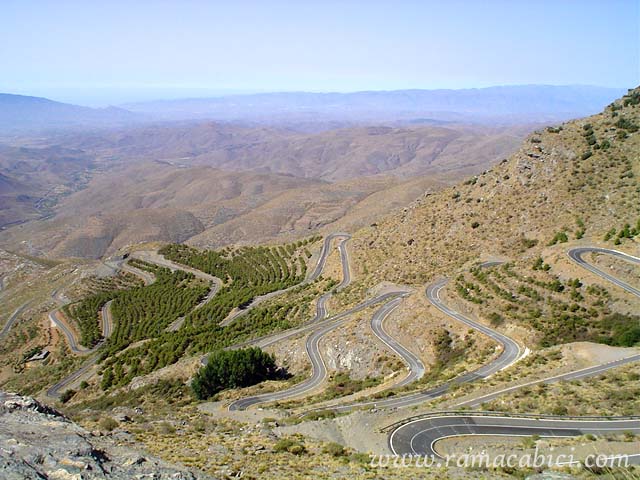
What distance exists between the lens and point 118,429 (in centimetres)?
2036

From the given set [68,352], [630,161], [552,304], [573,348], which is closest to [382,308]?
[552,304]

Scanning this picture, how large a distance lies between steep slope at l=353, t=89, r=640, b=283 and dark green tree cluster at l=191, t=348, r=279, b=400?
21300 millimetres

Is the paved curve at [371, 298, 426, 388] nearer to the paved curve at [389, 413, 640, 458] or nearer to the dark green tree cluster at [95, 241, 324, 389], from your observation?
the paved curve at [389, 413, 640, 458]

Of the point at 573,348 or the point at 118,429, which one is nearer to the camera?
the point at 118,429

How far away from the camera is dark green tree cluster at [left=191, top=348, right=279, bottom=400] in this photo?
33.7 meters

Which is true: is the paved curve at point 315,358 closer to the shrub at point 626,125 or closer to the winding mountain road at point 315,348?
the winding mountain road at point 315,348

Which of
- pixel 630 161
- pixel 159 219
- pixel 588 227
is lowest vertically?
pixel 159 219

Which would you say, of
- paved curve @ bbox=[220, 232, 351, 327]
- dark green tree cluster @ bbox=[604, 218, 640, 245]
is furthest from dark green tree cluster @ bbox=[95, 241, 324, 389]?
dark green tree cluster @ bbox=[604, 218, 640, 245]

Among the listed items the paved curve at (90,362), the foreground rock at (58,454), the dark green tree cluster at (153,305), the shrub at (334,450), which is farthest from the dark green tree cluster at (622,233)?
the paved curve at (90,362)

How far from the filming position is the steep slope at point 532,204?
4469 centimetres

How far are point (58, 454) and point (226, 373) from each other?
2170 centimetres

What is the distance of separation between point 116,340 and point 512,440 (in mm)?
49569

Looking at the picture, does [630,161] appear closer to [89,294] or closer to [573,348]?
[573,348]

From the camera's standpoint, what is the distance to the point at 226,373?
33.8 metres
